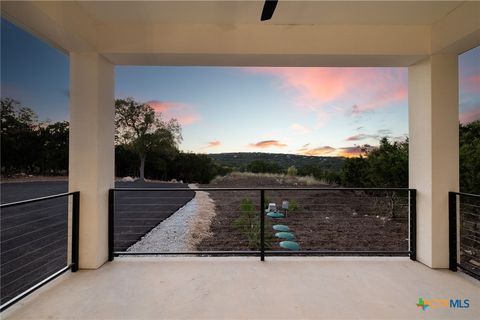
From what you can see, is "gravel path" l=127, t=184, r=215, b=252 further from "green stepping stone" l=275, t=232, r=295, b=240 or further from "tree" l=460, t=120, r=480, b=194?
"tree" l=460, t=120, r=480, b=194

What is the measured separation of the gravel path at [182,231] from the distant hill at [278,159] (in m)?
1.13

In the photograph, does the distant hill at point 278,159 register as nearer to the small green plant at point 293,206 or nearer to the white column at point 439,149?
the small green plant at point 293,206

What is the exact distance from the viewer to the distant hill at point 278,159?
6.77 metres

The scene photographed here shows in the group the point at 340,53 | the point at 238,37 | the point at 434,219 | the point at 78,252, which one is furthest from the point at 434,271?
the point at 78,252

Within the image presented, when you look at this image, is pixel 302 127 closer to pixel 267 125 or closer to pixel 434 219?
pixel 267 125

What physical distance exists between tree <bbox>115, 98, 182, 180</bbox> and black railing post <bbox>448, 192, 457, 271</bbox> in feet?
19.9

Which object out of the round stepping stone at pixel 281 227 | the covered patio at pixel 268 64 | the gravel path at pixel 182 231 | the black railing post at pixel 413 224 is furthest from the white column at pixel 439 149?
the gravel path at pixel 182 231

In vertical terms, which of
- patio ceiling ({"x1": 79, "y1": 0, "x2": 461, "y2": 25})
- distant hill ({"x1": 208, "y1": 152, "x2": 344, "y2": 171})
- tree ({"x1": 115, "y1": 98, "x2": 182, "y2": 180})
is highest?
patio ceiling ({"x1": 79, "y1": 0, "x2": 461, "y2": 25})

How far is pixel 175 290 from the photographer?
2205mm

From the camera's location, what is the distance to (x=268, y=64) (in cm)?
298

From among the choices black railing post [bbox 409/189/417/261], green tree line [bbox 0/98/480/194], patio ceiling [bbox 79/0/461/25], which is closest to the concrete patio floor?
black railing post [bbox 409/189/417/261]

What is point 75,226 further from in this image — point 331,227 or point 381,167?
point 381,167

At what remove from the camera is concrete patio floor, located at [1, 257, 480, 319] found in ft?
6.16

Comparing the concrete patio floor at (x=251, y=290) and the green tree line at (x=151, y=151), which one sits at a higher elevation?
the green tree line at (x=151, y=151)
